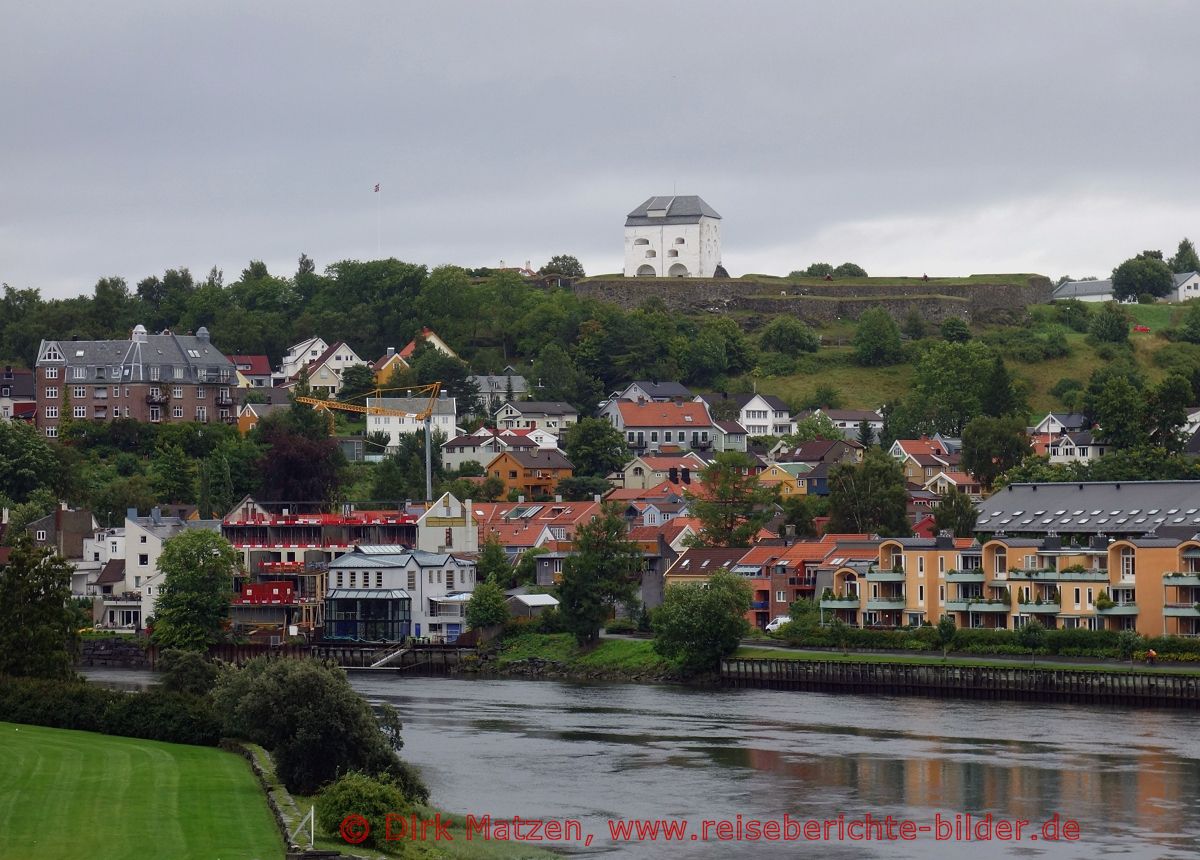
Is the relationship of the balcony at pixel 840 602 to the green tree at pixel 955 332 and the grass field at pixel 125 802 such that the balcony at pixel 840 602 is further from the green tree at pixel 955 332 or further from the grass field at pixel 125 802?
the green tree at pixel 955 332

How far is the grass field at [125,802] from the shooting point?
35.8 metres

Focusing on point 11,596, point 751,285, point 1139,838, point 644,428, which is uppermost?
point 751,285

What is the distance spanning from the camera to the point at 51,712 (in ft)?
171

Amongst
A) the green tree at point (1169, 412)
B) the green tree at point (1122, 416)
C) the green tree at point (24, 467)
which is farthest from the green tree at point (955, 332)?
the green tree at point (24, 467)

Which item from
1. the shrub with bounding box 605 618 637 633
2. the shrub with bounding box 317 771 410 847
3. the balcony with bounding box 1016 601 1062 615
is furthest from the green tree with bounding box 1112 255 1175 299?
the shrub with bounding box 317 771 410 847

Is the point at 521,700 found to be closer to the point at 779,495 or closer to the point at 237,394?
the point at 779,495

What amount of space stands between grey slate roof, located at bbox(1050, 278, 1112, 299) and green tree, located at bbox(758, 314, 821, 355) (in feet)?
102

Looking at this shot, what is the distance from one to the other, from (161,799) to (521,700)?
2704 centimetres

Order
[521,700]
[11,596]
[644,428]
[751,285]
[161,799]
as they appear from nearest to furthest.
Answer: [161,799] → [11,596] → [521,700] → [644,428] → [751,285]

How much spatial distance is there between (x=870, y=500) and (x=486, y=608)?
61.2 feet

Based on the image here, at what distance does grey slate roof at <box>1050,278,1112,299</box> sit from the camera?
168750 millimetres

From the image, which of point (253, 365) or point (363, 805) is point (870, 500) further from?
point (253, 365)

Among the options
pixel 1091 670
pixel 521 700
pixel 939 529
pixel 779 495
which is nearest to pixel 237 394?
pixel 779 495

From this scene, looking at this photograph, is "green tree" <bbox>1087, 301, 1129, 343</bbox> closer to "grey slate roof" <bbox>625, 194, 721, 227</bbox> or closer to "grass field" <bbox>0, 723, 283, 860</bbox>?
"grey slate roof" <bbox>625, 194, 721, 227</bbox>
